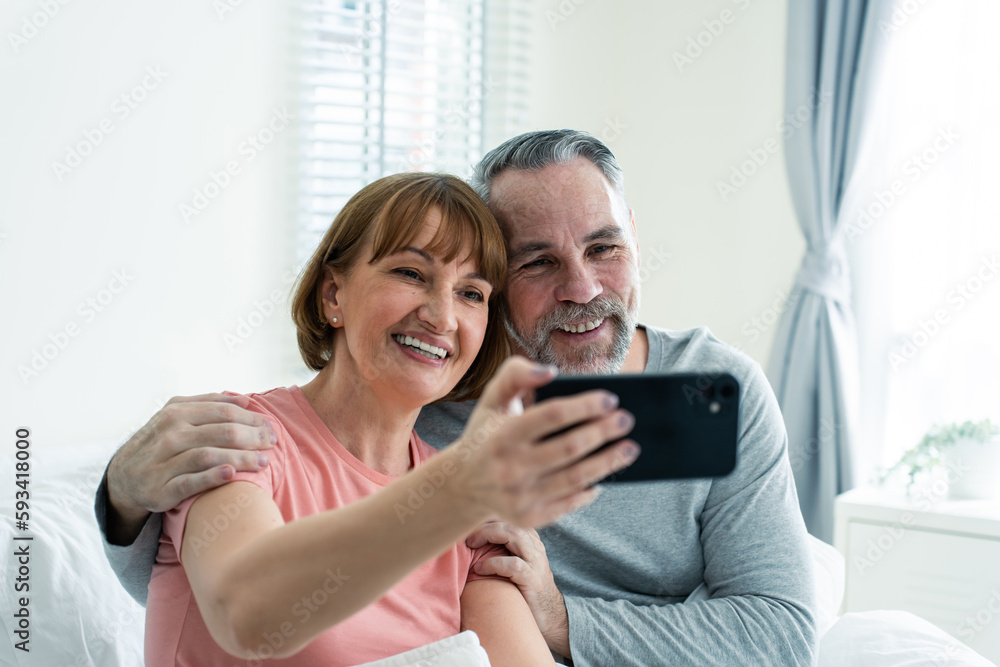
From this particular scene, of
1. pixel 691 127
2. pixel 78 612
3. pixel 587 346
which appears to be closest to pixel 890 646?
pixel 587 346

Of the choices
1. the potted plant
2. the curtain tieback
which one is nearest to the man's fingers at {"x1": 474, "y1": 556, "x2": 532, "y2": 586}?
the potted plant

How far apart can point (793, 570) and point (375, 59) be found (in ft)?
6.87

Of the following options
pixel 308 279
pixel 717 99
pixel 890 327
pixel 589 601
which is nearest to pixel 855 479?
pixel 890 327

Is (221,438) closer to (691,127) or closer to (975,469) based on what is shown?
(975,469)

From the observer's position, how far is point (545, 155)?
5.01 feet

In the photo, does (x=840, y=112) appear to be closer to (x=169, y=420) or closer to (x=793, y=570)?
(x=793, y=570)

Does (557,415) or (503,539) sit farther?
(503,539)

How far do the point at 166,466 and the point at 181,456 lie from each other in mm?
29

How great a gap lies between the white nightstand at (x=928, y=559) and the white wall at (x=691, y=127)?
1.00m

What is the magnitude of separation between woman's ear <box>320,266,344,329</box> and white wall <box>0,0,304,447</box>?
38.4 inches

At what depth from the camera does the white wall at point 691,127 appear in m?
3.41

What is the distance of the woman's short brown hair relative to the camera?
1218 mm

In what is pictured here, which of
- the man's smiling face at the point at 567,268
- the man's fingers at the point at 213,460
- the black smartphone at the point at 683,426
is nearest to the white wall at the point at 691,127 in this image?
the man's smiling face at the point at 567,268

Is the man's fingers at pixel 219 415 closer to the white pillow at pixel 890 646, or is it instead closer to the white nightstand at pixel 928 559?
the white pillow at pixel 890 646
